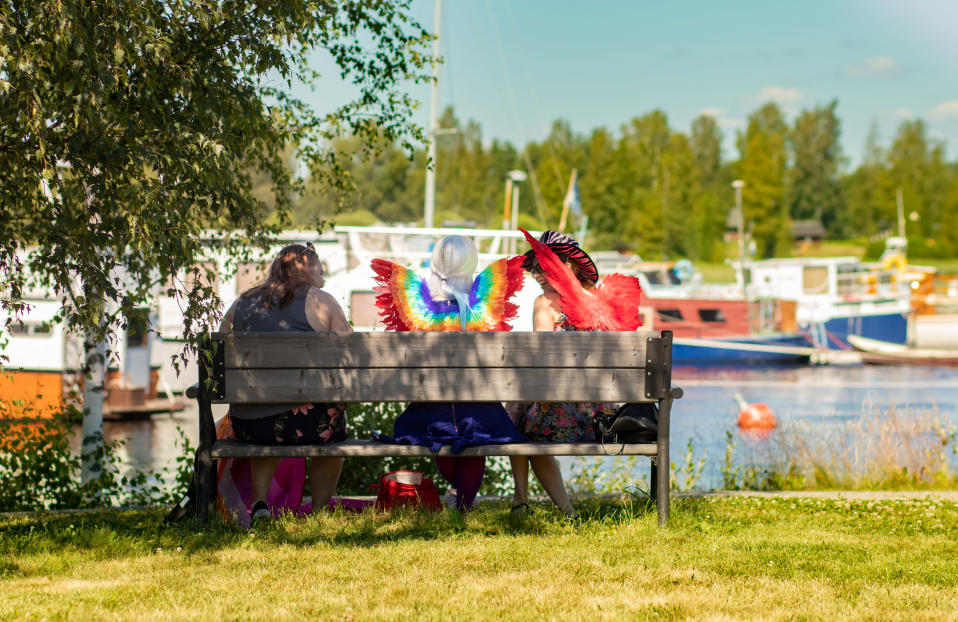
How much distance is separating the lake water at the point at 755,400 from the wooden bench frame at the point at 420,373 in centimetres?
453

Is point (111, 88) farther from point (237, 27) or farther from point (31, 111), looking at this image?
point (237, 27)

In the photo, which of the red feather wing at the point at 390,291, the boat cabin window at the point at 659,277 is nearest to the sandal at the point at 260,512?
the red feather wing at the point at 390,291

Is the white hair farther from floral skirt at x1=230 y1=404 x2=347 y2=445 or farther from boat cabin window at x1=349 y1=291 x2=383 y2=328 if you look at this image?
boat cabin window at x1=349 y1=291 x2=383 y2=328

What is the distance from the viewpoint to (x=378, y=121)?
23.6 feet

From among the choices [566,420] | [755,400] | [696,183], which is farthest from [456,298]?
[696,183]

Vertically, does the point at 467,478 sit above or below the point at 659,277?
below

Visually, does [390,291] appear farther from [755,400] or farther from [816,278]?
[816,278]

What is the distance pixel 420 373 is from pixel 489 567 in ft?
3.57

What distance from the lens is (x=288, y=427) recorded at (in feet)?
16.8

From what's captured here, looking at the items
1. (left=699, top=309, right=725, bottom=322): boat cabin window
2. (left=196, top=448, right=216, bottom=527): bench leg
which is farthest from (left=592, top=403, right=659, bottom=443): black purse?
(left=699, top=309, right=725, bottom=322): boat cabin window

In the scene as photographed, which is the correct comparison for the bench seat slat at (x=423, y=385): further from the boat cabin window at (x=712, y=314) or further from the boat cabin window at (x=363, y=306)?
the boat cabin window at (x=712, y=314)

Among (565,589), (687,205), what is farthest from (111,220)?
(687,205)

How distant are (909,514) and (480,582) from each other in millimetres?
2978

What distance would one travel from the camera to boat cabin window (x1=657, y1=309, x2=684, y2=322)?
35250 mm
